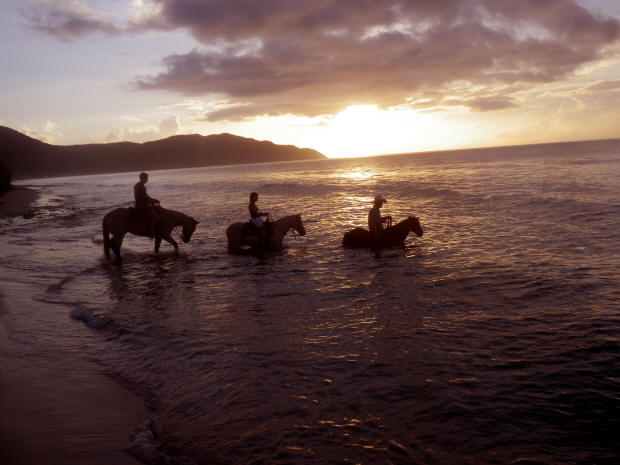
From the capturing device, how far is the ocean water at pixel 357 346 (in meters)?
4.69

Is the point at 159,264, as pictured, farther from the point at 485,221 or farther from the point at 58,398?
the point at 485,221

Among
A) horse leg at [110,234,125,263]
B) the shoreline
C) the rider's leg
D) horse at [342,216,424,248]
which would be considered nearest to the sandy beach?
the shoreline

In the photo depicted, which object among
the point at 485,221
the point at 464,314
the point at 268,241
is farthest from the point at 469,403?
the point at 485,221

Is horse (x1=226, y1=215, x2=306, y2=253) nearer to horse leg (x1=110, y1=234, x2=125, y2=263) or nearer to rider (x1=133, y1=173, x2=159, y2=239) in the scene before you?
rider (x1=133, y1=173, x2=159, y2=239)

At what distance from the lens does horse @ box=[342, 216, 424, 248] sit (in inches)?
608

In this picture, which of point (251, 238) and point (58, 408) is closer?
point (58, 408)

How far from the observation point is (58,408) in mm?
5238

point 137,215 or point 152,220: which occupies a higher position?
point 137,215

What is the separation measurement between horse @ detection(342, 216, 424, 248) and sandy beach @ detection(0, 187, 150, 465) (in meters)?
→ 10.2

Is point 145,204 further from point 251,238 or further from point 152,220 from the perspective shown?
point 251,238

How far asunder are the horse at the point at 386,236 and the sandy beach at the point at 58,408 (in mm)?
10230

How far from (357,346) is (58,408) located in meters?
4.29

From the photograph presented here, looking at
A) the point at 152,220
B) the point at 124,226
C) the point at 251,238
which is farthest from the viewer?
the point at 251,238

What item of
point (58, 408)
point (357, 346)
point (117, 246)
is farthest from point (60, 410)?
point (117, 246)
